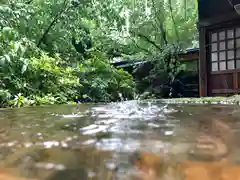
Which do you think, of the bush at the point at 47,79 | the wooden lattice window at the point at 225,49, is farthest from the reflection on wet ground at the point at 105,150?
the wooden lattice window at the point at 225,49

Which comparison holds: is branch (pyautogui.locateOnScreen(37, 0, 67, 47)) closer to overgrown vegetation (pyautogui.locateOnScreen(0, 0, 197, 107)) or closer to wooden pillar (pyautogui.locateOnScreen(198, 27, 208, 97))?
overgrown vegetation (pyautogui.locateOnScreen(0, 0, 197, 107))

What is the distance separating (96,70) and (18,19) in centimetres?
245

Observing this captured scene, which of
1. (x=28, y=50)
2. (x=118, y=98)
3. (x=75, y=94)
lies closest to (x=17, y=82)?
→ (x=28, y=50)

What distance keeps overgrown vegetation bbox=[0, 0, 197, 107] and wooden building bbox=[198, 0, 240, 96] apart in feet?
4.13

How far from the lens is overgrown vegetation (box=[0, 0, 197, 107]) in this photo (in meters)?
4.75

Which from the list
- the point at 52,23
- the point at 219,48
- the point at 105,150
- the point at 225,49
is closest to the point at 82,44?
the point at 52,23

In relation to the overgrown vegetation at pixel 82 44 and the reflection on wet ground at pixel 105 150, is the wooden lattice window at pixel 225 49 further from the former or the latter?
the reflection on wet ground at pixel 105 150

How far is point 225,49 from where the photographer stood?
6.63 meters

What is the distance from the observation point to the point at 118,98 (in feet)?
24.3

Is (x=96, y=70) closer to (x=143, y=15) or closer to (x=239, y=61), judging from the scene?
(x=143, y=15)

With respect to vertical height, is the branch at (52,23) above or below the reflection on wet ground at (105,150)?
above

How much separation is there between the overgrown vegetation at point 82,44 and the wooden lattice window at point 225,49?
4.33ft

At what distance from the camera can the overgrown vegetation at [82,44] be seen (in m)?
4.75

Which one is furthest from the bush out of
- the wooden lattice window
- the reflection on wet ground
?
the reflection on wet ground
